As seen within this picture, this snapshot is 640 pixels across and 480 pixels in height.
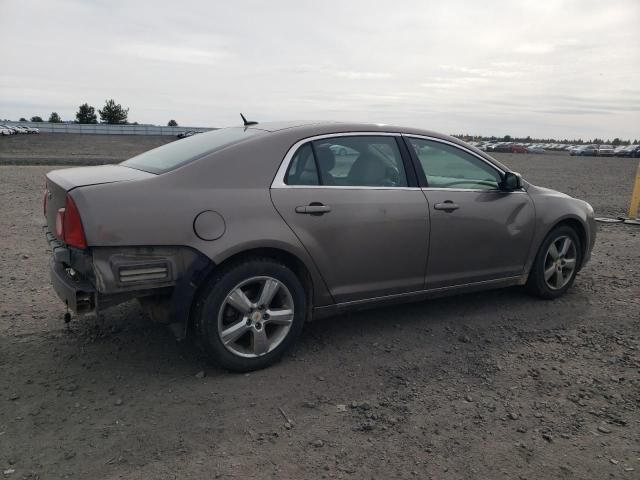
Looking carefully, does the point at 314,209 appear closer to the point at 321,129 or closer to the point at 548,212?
the point at 321,129

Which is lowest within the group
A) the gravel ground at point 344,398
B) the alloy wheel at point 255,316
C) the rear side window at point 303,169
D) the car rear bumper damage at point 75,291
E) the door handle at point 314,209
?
the gravel ground at point 344,398

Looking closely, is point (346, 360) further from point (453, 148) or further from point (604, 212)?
point (604, 212)

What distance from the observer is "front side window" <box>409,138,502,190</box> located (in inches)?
171

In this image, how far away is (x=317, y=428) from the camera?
118 inches

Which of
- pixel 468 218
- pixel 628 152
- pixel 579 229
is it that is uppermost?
pixel 628 152

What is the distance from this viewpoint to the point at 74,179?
341 centimetres

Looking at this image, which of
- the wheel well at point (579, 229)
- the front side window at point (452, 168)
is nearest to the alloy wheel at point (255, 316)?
the front side window at point (452, 168)

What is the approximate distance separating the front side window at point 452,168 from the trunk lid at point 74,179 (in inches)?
84.5

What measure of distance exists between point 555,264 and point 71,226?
421 centimetres

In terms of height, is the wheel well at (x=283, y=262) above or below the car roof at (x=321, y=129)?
below

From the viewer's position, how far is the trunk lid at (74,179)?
10.8ft

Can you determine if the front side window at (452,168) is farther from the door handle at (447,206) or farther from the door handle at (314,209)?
the door handle at (314,209)

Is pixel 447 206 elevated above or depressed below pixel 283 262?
above

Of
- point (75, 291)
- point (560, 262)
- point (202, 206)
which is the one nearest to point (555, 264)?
point (560, 262)
